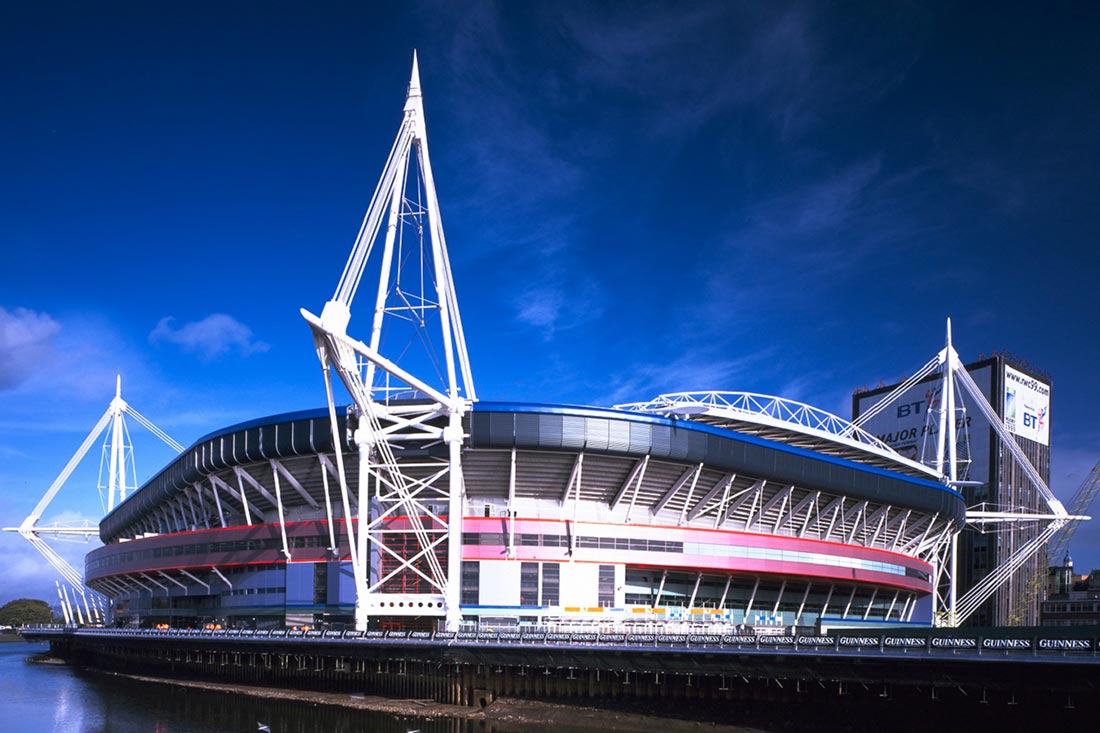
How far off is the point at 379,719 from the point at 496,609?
22.3 meters

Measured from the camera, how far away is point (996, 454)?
535ft

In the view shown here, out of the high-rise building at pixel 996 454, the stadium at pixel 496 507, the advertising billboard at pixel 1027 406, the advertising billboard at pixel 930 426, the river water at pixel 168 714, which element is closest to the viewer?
the river water at pixel 168 714

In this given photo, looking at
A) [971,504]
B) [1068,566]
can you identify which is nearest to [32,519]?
[971,504]

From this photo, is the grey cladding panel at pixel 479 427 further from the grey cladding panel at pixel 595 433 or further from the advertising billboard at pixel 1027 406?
the advertising billboard at pixel 1027 406

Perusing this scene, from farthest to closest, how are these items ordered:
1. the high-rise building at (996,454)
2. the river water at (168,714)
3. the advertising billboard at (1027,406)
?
the advertising billboard at (1027,406), the high-rise building at (996,454), the river water at (168,714)

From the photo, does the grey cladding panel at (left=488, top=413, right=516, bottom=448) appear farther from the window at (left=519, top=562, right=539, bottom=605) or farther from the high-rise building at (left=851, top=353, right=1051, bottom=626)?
the high-rise building at (left=851, top=353, right=1051, bottom=626)

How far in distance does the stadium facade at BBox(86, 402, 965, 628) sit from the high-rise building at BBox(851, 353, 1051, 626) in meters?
68.1

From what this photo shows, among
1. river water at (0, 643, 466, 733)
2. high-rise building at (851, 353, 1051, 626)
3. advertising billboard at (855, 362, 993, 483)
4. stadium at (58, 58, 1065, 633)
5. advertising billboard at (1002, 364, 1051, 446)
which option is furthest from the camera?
advertising billboard at (1002, 364, 1051, 446)

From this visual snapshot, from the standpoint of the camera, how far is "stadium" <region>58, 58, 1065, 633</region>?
7325cm

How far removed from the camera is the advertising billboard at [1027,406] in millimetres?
171500

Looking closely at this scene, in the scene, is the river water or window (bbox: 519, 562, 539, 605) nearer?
the river water

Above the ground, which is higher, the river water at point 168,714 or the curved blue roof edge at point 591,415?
the curved blue roof edge at point 591,415

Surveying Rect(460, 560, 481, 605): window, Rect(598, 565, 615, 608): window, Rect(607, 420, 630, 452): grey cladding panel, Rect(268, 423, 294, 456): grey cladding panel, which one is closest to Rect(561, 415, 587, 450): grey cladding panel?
Rect(607, 420, 630, 452): grey cladding panel

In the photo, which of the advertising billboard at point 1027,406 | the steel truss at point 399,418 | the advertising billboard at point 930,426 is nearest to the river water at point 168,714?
the steel truss at point 399,418
